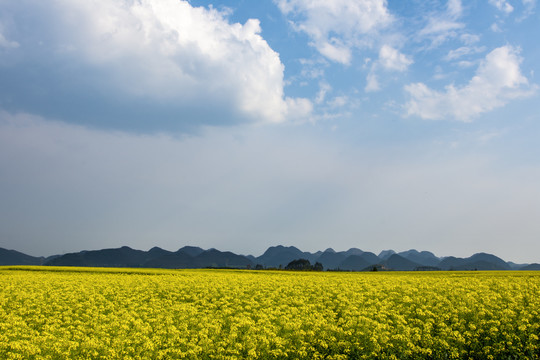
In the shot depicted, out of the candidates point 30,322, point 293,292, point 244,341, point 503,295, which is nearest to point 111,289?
point 30,322

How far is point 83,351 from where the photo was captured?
12.8 meters

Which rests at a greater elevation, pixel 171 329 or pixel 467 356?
pixel 171 329

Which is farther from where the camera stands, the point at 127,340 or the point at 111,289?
the point at 111,289

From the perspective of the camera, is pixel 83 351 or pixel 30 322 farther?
pixel 30 322

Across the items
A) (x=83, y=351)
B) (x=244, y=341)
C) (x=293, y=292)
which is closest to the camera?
(x=83, y=351)

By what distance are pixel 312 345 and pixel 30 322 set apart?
49.0 ft

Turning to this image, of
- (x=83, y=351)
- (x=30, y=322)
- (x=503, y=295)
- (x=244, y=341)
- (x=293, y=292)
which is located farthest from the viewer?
(x=293, y=292)

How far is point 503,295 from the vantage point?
79.2ft

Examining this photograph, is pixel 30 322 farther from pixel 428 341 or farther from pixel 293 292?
pixel 428 341

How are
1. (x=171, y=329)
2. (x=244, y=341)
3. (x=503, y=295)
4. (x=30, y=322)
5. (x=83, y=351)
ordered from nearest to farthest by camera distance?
(x=83, y=351), (x=244, y=341), (x=171, y=329), (x=30, y=322), (x=503, y=295)

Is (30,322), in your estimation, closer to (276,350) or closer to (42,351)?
(42,351)

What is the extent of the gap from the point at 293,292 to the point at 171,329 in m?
13.2

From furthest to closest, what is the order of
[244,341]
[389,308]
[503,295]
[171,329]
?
[503,295] → [389,308] → [171,329] → [244,341]

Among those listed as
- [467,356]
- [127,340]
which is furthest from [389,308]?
[127,340]
